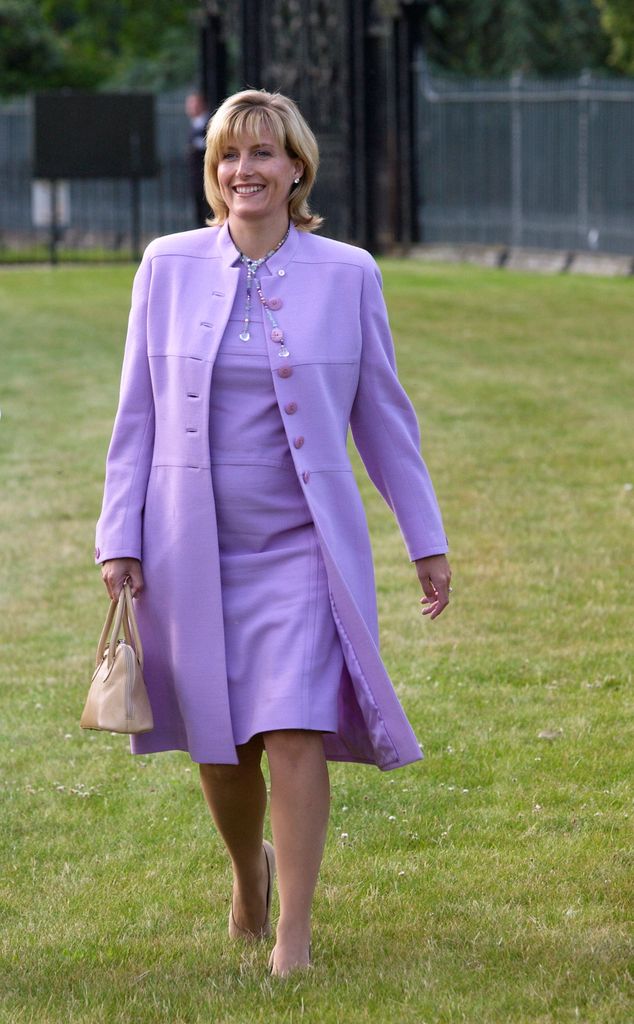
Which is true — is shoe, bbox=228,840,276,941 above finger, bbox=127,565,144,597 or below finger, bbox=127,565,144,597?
below

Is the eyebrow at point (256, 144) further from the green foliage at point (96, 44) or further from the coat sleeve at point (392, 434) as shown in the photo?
the green foliage at point (96, 44)

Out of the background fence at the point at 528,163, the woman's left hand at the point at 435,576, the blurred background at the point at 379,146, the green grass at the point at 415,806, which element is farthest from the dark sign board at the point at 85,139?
the woman's left hand at the point at 435,576

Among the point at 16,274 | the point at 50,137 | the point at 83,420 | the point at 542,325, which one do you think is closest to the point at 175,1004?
the point at 83,420

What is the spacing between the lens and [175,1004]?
12.4 ft

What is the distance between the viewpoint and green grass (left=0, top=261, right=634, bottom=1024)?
386 cm

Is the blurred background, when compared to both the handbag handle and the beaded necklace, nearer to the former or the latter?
the beaded necklace

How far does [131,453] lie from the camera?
393cm

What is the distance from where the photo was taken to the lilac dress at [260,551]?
3809 mm

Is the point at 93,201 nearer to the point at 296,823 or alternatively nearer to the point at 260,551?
the point at 260,551

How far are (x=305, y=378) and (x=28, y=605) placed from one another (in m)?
4.24

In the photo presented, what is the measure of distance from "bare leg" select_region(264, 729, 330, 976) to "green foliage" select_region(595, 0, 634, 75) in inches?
1218

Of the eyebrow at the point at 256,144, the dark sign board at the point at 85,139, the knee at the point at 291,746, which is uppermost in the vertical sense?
the eyebrow at the point at 256,144

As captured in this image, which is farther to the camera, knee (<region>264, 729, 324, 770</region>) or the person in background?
the person in background

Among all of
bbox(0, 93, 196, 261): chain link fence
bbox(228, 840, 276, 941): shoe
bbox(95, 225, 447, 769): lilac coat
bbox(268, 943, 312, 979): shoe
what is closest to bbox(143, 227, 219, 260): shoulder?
bbox(95, 225, 447, 769): lilac coat
